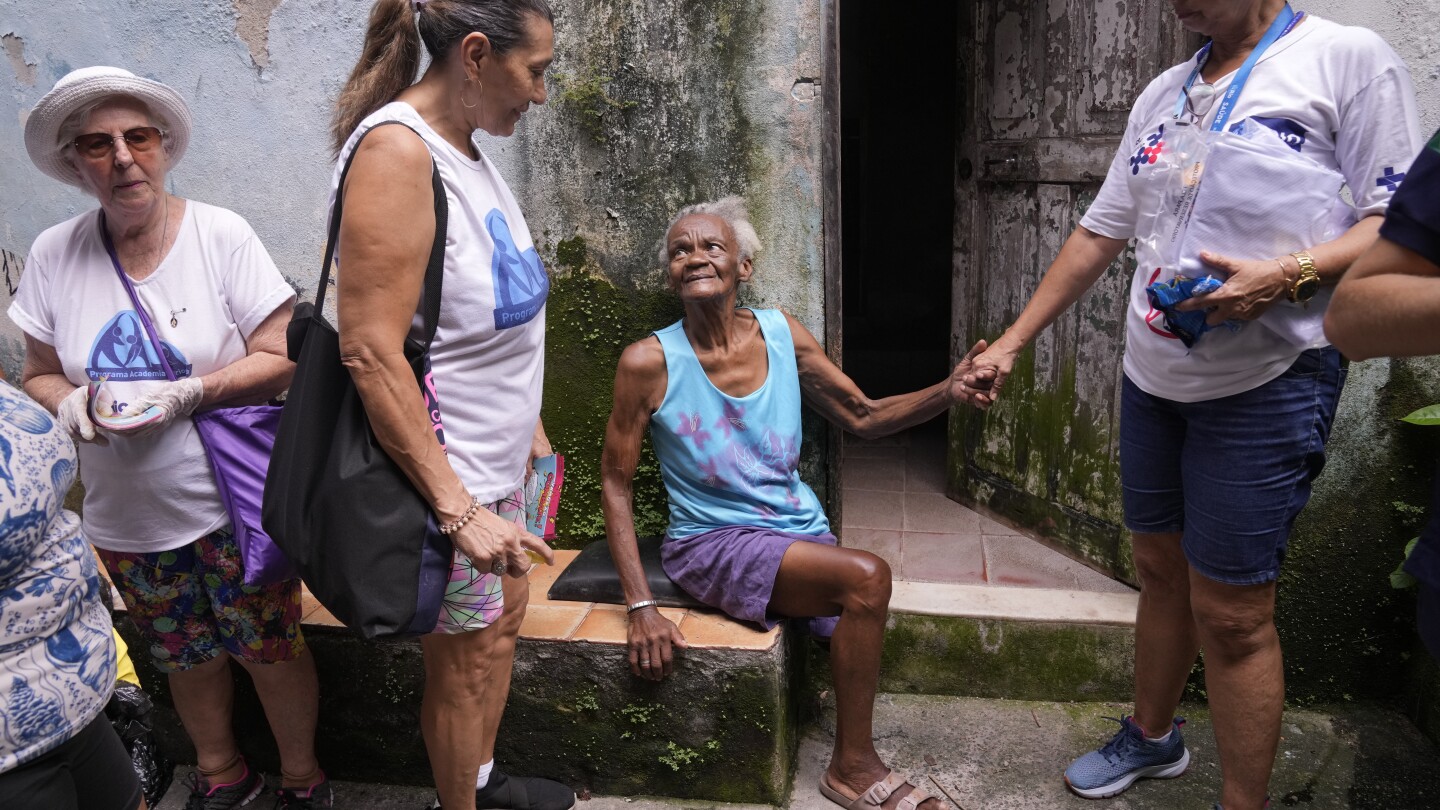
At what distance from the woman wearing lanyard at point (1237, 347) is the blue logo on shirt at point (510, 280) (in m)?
1.16

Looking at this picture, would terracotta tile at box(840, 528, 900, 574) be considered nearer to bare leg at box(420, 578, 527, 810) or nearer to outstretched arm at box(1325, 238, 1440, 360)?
bare leg at box(420, 578, 527, 810)

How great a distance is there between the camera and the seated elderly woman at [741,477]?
274cm

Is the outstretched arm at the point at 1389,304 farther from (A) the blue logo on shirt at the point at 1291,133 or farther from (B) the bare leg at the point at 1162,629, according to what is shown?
(B) the bare leg at the point at 1162,629

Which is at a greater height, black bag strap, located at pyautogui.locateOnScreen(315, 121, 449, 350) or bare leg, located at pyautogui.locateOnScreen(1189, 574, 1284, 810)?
black bag strap, located at pyautogui.locateOnScreen(315, 121, 449, 350)

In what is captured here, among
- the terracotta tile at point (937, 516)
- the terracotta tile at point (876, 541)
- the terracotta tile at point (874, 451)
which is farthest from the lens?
the terracotta tile at point (874, 451)

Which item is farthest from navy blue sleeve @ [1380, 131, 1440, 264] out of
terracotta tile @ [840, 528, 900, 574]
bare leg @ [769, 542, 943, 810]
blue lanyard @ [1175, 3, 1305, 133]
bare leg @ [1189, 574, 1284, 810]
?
terracotta tile @ [840, 528, 900, 574]

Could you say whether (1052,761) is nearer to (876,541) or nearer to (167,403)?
(876,541)

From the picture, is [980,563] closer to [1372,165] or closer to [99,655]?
[1372,165]

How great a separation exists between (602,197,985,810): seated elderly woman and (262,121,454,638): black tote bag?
976 mm

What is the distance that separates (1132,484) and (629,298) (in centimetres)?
159

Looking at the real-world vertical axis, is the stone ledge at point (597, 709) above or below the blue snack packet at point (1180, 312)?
below

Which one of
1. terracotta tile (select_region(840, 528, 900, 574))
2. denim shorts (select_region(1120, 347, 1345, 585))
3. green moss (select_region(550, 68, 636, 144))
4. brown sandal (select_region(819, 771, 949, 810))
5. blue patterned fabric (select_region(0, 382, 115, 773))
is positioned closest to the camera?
blue patterned fabric (select_region(0, 382, 115, 773))

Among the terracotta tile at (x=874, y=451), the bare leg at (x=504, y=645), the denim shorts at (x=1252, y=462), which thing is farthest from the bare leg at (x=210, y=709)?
the terracotta tile at (x=874, y=451)

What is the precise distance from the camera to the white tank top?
193 centimetres
